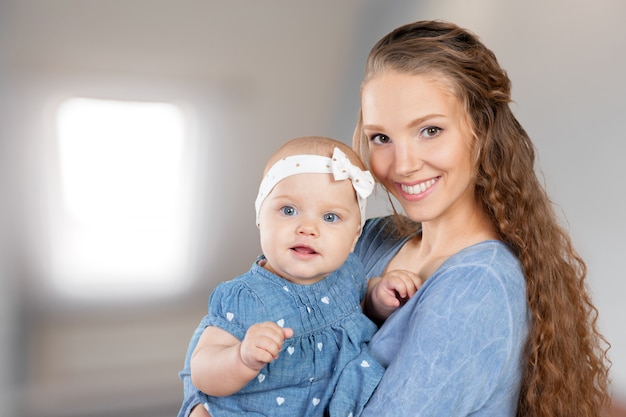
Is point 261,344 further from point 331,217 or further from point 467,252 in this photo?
point 467,252

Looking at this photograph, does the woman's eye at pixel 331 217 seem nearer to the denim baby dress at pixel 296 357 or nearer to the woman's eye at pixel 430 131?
the denim baby dress at pixel 296 357

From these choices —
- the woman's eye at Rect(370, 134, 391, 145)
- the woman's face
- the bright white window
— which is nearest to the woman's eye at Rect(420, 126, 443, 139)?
the woman's face

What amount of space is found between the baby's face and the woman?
0.67ft

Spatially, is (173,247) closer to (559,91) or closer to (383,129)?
(559,91)

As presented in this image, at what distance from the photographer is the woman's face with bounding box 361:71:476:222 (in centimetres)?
196

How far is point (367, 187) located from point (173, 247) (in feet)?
8.95

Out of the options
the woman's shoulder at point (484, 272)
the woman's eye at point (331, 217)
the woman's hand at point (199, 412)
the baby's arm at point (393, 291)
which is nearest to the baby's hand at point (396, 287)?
the baby's arm at point (393, 291)

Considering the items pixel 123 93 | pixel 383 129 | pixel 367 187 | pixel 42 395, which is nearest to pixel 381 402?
pixel 367 187

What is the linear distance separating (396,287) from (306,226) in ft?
0.95

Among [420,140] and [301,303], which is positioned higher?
[420,140]

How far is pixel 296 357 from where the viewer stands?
1874 mm

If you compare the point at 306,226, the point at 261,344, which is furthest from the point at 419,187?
the point at 261,344

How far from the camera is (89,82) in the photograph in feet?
13.2

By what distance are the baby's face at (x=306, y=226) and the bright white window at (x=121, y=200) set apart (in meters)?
2.45
